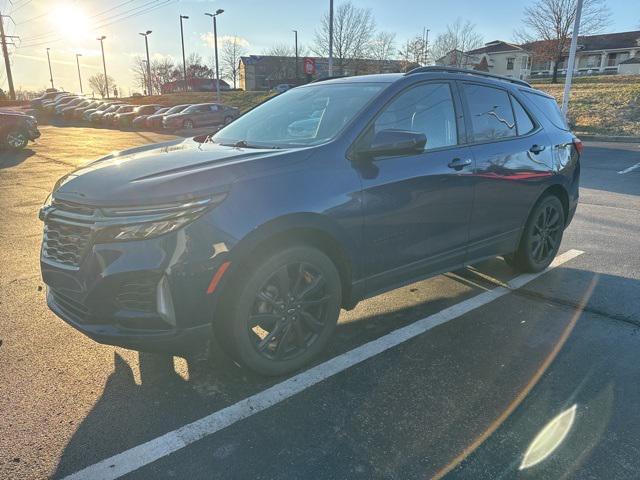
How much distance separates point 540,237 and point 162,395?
3787mm

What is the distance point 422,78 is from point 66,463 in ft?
10.8

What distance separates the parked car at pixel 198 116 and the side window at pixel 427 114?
1007 inches

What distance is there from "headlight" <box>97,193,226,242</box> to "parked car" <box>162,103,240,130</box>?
2663 centimetres

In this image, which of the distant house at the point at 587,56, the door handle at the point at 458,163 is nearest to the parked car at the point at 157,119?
the door handle at the point at 458,163

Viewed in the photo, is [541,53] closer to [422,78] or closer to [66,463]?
[422,78]

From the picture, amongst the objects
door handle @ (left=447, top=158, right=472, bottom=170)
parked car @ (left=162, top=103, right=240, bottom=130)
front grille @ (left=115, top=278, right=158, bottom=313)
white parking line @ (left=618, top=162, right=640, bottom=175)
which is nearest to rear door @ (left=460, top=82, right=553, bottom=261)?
door handle @ (left=447, top=158, right=472, bottom=170)

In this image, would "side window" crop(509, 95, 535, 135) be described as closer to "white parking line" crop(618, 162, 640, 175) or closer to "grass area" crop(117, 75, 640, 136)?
"white parking line" crop(618, 162, 640, 175)

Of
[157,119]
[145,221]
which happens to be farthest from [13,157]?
[157,119]

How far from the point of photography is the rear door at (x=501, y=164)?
388 cm

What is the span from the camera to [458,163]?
3.63m

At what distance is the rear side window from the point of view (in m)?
4.70

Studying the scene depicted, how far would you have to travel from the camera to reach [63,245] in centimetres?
266

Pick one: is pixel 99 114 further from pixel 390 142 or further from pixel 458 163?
pixel 390 142

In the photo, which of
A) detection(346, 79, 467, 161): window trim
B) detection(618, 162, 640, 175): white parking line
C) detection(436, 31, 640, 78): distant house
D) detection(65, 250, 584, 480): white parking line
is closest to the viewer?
detection(65, 250, 584, 480): white parking line
